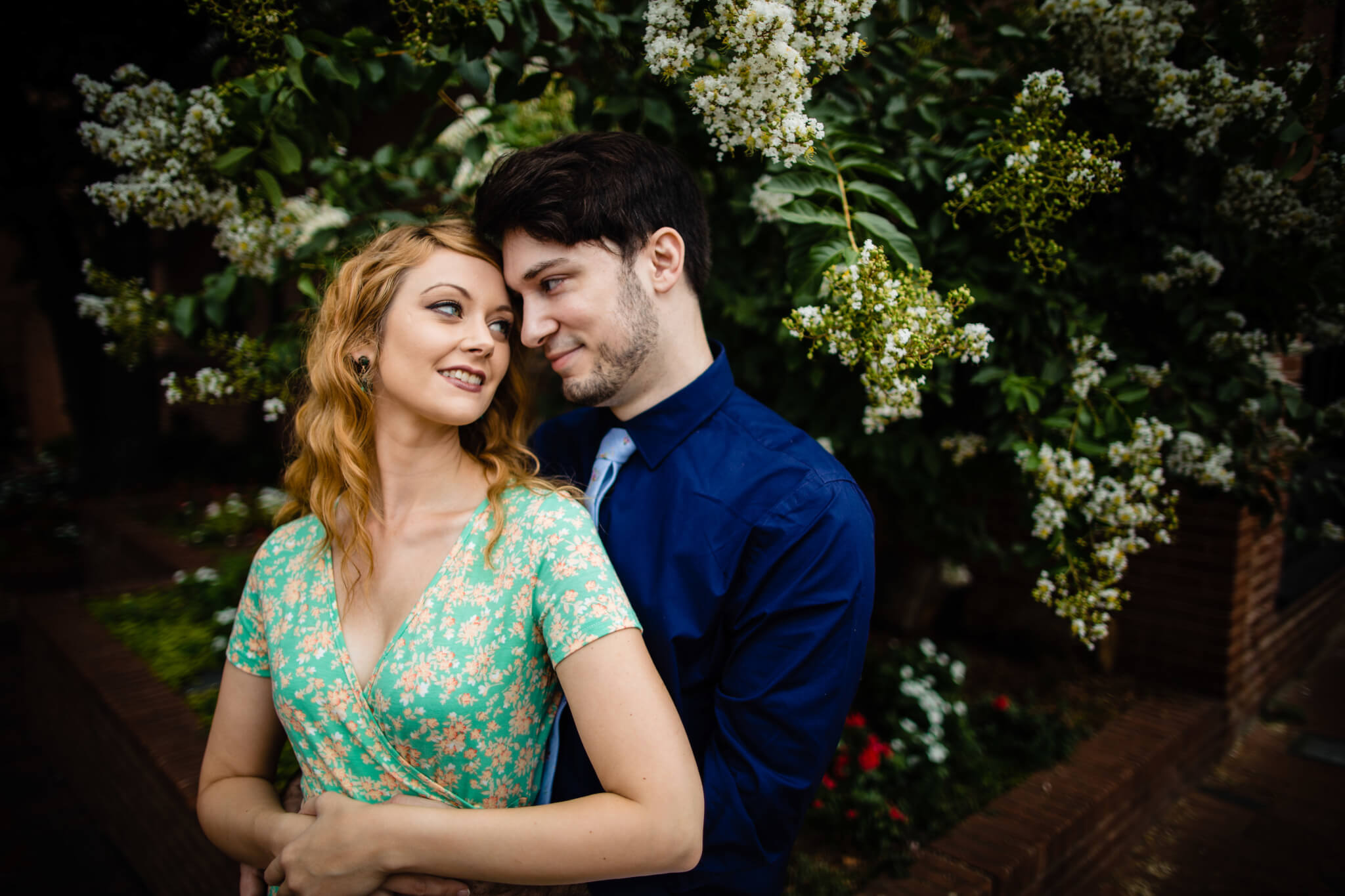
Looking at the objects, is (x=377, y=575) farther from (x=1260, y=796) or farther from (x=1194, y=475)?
(x=1260, y=796)

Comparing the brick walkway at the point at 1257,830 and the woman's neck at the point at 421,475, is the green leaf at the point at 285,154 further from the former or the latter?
the brick walkway at the point at 1257,830

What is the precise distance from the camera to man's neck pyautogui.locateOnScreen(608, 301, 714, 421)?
65.1 inches

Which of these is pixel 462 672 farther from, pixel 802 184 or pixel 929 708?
pixel 929 708

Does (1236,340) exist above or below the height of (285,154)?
below

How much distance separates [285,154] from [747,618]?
1.62m

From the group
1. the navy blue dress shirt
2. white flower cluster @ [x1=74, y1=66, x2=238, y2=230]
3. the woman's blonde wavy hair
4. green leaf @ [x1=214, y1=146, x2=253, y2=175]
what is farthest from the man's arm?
white flower cluster @ [x1=74, y1=66, x2=238, y2=230]

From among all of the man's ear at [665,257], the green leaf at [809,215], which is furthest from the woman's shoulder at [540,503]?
the green leaf at [809,215]

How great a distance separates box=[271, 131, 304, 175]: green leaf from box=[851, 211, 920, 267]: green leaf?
54.8 inches

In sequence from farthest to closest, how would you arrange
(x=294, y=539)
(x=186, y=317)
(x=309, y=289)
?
1. (x=186, y=317)
2. (x=309, y=289)
3. (x=294, y=539)

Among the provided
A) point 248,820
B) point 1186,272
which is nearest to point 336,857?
point 248,820

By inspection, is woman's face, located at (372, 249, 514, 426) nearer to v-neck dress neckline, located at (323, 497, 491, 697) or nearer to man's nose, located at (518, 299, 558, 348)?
man's nose, located at (518, 299, 558, 348)

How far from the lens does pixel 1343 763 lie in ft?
12.6

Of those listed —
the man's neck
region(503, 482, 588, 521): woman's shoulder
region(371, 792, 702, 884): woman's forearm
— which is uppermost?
the man's neck

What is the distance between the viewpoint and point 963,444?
235 centimetres
